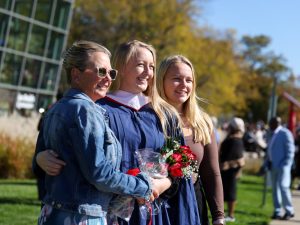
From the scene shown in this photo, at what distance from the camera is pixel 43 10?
74.9 ft

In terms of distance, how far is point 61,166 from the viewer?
298cm

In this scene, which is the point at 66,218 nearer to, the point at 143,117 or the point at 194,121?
the point at 143,117

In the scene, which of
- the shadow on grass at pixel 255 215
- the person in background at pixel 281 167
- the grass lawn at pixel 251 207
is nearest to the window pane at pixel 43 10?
the grass lawn at pixel 251 207

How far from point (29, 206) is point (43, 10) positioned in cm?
1389

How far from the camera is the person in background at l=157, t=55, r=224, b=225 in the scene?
4148 millimetres

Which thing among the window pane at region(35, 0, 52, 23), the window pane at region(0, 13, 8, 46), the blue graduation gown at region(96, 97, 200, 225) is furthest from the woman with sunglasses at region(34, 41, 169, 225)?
the window pane at region(35, 0, 52, 23)

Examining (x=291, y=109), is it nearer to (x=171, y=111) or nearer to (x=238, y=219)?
(x=238, y=219)

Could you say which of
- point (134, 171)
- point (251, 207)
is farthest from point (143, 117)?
point (251, 207)

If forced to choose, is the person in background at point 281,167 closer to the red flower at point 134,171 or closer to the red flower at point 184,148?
the red flower at point 184,148

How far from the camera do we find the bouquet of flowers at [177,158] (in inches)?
139

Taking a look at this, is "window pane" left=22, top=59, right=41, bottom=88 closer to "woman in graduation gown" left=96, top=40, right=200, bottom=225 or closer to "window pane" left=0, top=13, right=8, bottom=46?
"window pane" left=0, top=13, right=8, bottom=46

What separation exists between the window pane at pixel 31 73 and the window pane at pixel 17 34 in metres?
0.74

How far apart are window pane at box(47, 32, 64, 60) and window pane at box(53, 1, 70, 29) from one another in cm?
40

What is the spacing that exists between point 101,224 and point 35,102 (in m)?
20.4
